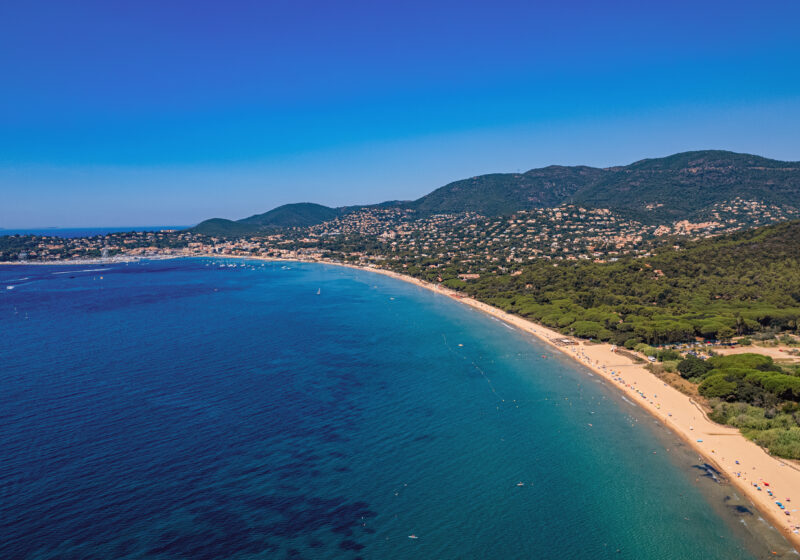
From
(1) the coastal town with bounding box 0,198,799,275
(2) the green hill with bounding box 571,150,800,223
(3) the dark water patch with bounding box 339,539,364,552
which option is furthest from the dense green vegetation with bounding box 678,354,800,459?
(2) the green hill with bounding box 571,150,800,223

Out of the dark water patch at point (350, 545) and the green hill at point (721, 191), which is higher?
the green hill at point (721, 191)

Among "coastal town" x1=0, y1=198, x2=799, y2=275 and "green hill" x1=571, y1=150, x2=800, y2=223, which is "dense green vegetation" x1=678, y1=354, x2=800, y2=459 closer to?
"coastal town" x1=0, y1=198, x2=799, y2=275

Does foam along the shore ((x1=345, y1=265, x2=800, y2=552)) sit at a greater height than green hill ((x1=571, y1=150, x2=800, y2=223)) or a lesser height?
lesser

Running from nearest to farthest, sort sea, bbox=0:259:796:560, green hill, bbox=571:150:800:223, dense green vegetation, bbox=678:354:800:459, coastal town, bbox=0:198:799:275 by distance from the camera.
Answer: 1. sea, bbox=0:259:796:560
2. dense green vegetation, bbox=678:354:800:459
3. coastal town, bbox=0:198:799:275
4. green hill, bbox=571:150:800:223

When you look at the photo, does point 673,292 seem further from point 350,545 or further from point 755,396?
point 350,545

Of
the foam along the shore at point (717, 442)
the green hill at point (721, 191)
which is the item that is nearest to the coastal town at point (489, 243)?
the green hill at point (721, 191)

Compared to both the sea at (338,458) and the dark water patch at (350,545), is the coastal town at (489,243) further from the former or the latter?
the dark water patch at (350,545)

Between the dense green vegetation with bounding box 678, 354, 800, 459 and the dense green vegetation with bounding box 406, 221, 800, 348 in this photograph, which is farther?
the dense green vegetation with bounding box 406, 221, 800, 348
